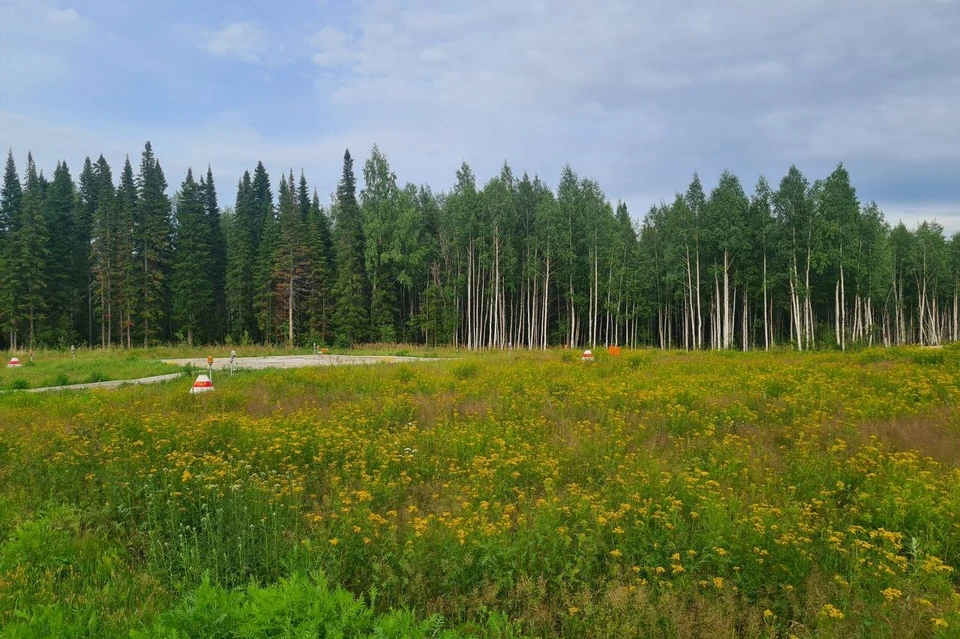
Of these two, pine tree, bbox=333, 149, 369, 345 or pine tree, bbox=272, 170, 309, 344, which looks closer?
pine tree, bbox=333, 149, 369, 345

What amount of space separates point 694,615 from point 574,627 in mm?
1076

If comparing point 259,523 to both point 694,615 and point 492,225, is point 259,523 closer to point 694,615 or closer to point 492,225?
point 694,615

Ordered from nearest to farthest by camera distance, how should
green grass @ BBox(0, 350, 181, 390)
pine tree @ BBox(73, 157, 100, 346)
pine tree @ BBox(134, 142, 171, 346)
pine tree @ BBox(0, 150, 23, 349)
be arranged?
green grass @ BBox(0, 350, 181, 390) < pine tree @ BBox(0, 150, 23, 349) < pine tree @ BBox(134, 142, 171, 346) < pine tree @ BBox(73, 157, 100, 346)

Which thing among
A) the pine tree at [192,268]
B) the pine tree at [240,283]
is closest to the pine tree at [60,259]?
the pine tree at [192,268]

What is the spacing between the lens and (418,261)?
49.2 meters

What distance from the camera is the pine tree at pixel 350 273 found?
48469mm

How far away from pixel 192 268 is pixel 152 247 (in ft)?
14.8

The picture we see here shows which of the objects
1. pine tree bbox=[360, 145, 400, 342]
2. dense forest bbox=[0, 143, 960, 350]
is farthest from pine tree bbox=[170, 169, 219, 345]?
pine tree bbox=[360, 145, 400, 342]

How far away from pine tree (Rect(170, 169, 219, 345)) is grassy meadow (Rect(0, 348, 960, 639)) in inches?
1707

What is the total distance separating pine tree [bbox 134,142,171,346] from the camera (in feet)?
158

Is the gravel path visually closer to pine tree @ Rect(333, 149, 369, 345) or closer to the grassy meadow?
the grassy meadow

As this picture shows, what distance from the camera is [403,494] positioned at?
690 centimetres

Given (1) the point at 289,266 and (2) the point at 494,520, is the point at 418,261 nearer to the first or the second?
(1) the point at 289,266

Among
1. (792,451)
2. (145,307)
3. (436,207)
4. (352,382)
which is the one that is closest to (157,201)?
(145,307)
